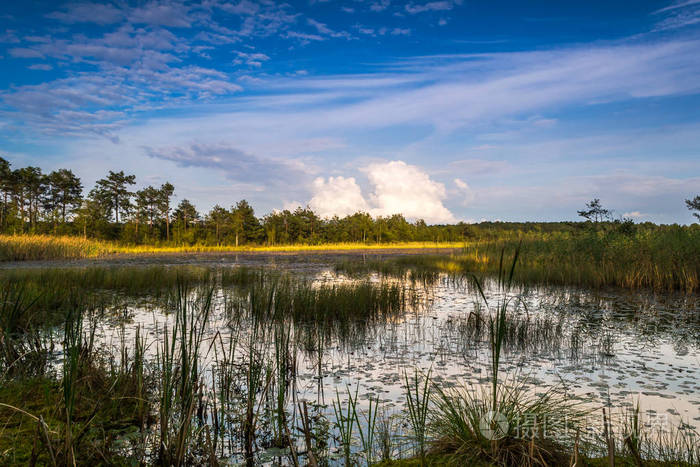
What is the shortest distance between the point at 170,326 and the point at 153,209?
56.5m

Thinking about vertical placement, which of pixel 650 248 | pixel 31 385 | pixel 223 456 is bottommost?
pixel 223 456

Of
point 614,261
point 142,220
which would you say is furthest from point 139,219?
point 614,261

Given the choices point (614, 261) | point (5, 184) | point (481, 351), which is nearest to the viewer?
point (481, 351)

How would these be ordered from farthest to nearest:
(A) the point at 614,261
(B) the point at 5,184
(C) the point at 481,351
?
(B) the point at 5,184 < (A) the point at 614,261 < (C) the point at 481,351

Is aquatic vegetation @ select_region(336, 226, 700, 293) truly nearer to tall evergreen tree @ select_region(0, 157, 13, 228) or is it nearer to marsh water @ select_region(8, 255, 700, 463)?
marsh water @ select_region(8, 255, 700, 463)

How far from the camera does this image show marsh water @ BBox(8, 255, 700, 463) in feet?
13.5

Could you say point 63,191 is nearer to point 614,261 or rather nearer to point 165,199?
point 165,199

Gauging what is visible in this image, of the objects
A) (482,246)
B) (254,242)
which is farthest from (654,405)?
(254,242)

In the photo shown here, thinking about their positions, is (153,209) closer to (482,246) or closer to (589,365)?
(482,246)

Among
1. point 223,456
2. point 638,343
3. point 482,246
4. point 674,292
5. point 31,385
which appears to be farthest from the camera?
point 482,246

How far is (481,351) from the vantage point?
5926 mm

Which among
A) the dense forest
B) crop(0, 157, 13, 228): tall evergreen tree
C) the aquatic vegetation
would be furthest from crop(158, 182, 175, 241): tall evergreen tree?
the aquatic vegetation

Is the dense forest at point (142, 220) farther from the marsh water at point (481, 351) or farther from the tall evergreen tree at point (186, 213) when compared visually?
the marsh water at point (481, 351)

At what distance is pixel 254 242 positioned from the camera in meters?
56.7
